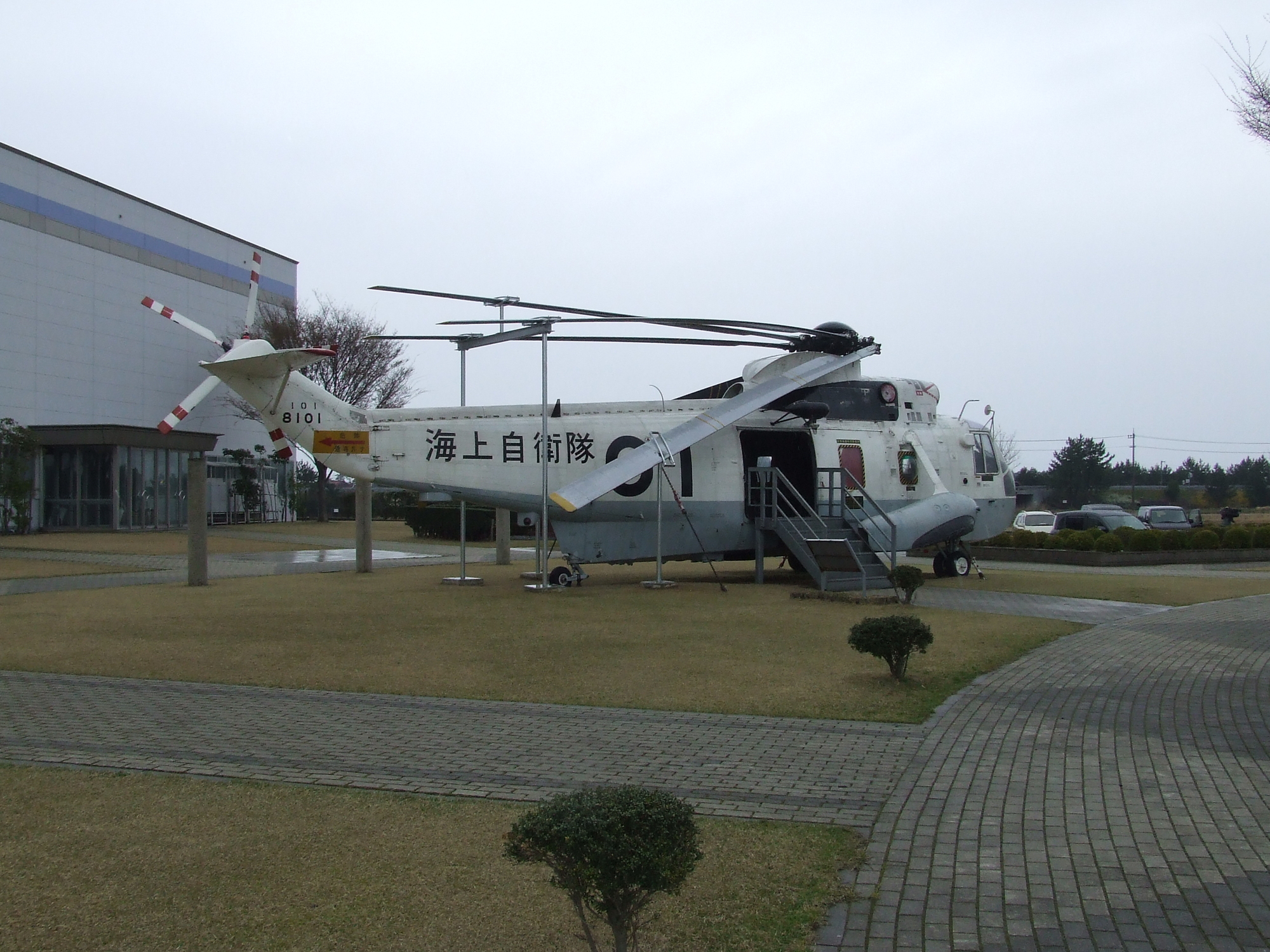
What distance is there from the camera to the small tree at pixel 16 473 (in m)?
32.9

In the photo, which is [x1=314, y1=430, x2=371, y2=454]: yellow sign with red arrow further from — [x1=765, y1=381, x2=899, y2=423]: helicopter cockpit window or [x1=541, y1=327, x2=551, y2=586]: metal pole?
[x1=765, y1=381, x2=899, y2=423]: helicopter cockpit window

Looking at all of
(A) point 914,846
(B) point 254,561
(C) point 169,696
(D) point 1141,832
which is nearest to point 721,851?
(A) point 914,846

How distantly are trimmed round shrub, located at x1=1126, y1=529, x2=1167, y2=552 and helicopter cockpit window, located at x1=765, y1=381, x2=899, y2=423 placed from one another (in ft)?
33.5

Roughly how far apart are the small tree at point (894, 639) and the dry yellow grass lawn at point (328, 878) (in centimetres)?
422

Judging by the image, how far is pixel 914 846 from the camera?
17.2 feet

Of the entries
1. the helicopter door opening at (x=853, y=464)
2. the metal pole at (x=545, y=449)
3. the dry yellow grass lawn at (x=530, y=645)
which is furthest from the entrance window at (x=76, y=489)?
the helicopter door opening at (x=853, y=464)

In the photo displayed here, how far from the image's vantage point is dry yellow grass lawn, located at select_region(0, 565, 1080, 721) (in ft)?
30.6

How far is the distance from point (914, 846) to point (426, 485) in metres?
13.9

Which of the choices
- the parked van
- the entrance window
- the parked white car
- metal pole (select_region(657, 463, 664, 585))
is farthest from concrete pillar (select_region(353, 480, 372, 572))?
the parked van

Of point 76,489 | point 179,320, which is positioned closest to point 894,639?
point 179,320

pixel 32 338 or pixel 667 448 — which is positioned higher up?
pixel 32 338

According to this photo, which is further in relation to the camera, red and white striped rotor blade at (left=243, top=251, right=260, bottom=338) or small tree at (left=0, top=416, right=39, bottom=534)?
small tree at (left=0, top=416, right=39, bottom=534)

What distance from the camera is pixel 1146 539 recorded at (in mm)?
26578

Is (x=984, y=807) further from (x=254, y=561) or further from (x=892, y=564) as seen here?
(x=254, y=561)
